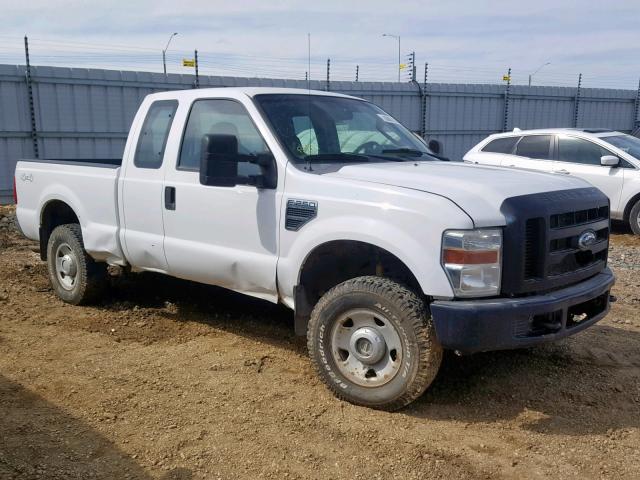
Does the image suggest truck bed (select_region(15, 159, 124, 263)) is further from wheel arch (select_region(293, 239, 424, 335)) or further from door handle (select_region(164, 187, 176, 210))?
wheel arch (select_region(293, 239, 424, 335))

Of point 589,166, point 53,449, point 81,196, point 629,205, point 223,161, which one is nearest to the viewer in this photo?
point 53,449

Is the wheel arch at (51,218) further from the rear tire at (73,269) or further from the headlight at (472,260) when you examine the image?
the headlight at (472,260)

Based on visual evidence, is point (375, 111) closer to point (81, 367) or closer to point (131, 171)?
point (131, 171)

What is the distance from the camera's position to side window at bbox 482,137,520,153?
36.1ft

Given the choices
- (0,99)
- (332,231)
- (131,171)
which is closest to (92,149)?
(0,99)

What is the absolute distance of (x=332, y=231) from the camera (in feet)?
13.1

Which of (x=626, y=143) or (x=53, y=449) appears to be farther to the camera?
(x=626, y=143)

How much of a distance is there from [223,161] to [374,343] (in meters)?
1.50

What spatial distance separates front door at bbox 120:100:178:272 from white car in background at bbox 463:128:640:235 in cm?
556

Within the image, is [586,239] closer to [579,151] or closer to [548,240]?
[548,240]

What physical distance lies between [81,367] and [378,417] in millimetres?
2191

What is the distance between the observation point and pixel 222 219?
4.67 metres

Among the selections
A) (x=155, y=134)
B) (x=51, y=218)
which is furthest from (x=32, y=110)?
(x=155, y=134)

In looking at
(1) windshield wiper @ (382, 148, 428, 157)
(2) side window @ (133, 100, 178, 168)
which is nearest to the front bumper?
(1) windshield wiper @ (382, 148, 428, 157)
